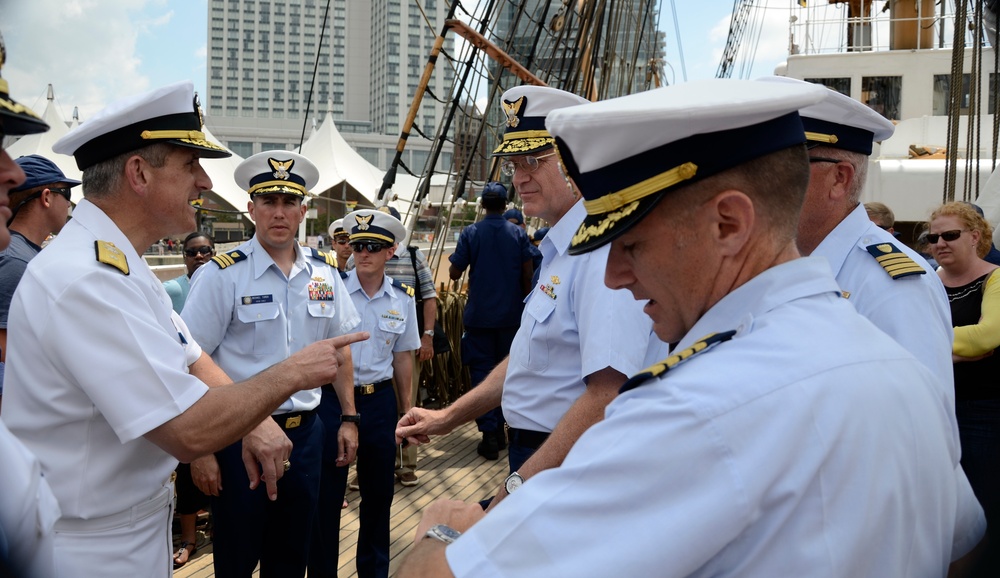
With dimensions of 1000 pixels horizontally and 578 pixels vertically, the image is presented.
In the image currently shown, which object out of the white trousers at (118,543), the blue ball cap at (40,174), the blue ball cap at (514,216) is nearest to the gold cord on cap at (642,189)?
the white trousers at (118,543)

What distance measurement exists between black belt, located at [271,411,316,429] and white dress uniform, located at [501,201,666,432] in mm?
1078

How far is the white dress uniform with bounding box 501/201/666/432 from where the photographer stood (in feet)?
6.51

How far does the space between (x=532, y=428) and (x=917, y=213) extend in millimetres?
9784

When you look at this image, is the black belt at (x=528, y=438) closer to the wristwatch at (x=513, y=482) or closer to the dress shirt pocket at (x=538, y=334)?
the dress shirt pocket at (x=538, y=334)

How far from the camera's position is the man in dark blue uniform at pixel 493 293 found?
6.31m

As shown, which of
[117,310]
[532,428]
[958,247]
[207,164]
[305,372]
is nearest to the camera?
[117,310]

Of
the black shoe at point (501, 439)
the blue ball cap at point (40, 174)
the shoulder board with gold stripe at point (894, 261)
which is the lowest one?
the black shoe at point (501, 439)

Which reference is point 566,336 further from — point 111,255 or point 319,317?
point 319,317

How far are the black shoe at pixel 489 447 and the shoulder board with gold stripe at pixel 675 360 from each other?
17.7ft

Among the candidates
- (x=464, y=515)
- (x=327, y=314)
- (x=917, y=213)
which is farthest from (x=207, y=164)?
(x=464, y=515)

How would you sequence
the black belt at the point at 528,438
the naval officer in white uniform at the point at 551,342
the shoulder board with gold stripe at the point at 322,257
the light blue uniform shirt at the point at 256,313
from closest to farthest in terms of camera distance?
the naval officer in white uniform at the point at 551,342
the black belt at the point at 528,438
the light blue uniform shirt at the point at 256,313
the shoulder board with gold stripe at the point at 322,257

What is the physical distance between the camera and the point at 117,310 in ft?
5.85

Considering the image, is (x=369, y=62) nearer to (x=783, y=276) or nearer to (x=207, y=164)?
(x=207, y=164)

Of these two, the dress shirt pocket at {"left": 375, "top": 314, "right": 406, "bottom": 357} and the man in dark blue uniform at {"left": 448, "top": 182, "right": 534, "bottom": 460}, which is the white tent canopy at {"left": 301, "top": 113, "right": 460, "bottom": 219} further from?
the dress shirt pocket at {"left": 375, "top": 314, "right": 406, "bottom": 357}
